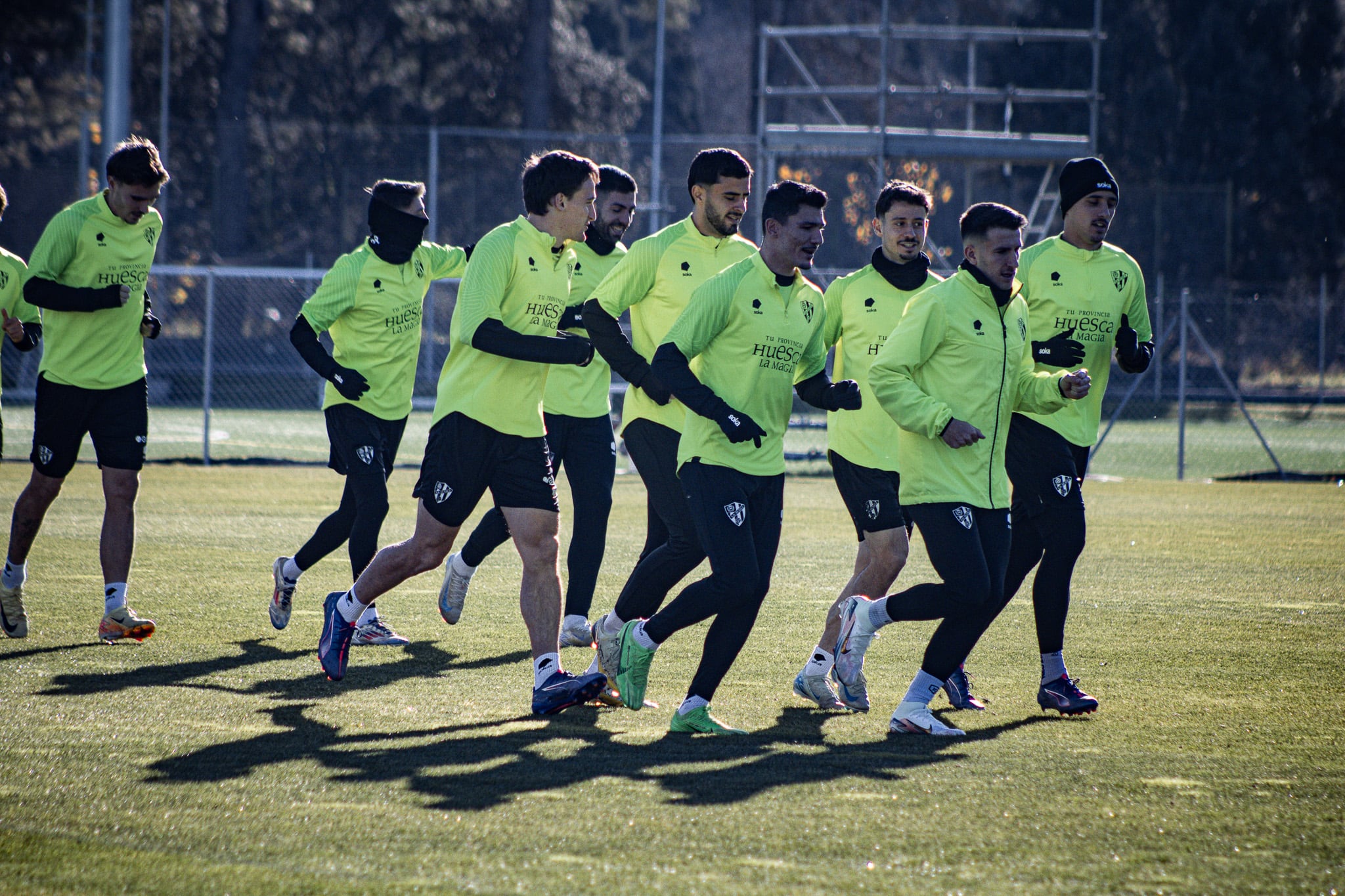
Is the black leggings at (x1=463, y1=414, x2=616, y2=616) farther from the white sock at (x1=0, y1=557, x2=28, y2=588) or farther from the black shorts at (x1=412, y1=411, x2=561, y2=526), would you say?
the white sock at (x1=0, y1=557, x2=28, y2=588)

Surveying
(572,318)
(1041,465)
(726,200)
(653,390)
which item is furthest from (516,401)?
(1041,465)

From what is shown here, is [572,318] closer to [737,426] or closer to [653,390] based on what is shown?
[653,390]

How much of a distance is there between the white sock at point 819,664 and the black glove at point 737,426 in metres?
1.23

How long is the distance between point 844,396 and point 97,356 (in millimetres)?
3855

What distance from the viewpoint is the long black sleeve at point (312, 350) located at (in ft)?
22.1

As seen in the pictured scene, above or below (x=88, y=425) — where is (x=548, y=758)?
below

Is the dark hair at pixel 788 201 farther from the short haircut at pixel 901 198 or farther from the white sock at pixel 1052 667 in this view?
the white sock at pixel 1052 667

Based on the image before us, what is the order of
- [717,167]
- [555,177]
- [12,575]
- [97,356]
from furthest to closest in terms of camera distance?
[97,356] < [12,575] < [717,167] < [555,177]

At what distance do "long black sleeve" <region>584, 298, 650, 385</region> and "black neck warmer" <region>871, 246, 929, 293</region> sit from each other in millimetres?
1116

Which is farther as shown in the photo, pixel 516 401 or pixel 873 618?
pixel 516 401

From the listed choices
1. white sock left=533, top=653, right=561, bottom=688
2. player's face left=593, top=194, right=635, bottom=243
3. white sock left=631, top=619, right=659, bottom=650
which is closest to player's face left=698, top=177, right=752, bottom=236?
player's face left=593, top=194, right=635, bottom=243

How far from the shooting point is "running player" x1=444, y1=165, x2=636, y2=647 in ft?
23.4

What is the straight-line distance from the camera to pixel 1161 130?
4072 centimetres

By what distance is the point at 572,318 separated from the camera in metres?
6.87
